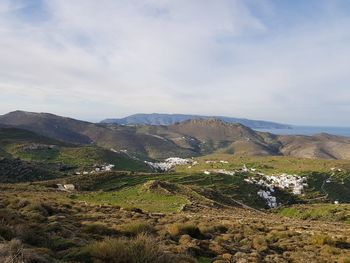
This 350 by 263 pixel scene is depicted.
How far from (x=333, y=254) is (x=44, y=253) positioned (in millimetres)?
15904

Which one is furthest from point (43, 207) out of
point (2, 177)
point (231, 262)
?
point (2, 177)

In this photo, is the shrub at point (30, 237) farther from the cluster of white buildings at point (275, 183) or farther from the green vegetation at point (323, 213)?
the cluster of white buildings at point (275, 183)

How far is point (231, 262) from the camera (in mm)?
16250

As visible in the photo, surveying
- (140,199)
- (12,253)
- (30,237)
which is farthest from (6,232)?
(140,199)

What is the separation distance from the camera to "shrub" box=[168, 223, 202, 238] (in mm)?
20592

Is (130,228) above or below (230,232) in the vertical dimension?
above

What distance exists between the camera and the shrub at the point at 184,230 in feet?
67.6

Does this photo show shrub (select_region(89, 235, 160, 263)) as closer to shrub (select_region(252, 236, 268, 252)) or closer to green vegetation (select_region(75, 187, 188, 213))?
shrub (select_region(252, 236, 268, 252))

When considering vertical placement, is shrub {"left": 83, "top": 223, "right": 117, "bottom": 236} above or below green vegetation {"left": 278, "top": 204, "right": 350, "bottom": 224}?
above

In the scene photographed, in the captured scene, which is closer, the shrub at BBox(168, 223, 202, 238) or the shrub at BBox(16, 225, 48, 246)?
the shrub at BBox(16, 225, 48, 246)

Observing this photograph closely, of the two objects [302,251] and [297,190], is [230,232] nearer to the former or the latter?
[302,251]

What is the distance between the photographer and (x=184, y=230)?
21.3m

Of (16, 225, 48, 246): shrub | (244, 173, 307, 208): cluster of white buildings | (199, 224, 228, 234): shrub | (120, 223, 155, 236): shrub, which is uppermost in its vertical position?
(16, 225, 48, 246): shrub

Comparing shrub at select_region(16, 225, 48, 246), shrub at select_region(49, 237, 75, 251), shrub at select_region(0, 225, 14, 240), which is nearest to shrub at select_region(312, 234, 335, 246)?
shrub at select_region(49, 237, 75, 251)
